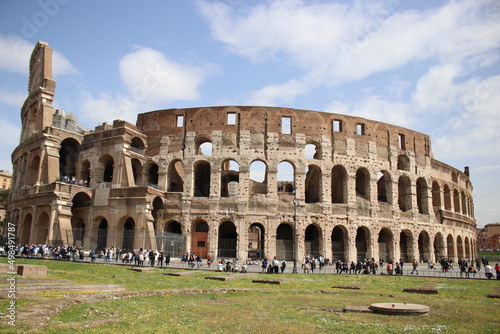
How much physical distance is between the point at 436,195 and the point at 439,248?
552 centimetres

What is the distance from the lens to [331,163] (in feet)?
118

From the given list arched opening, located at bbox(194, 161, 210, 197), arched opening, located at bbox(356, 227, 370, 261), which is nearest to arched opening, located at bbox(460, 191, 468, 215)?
arched opening, located at bbox(356, 227, 370, 261)

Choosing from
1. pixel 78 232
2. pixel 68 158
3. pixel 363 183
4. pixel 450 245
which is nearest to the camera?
pixel 78 232

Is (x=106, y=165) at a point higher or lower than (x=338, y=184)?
higher

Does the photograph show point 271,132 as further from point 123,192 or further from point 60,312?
point 60,312

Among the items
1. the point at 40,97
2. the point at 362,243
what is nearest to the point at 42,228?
the point at 40,97

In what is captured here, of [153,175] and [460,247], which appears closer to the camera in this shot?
[153,175]

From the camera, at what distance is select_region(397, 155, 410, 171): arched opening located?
40.2m

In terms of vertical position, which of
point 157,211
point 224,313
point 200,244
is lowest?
point 224,313

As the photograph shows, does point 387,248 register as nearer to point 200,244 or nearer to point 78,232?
point 200,244

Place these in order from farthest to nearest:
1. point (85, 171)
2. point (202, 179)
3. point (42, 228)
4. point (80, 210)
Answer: point (202, 179) < point (85, 171) < point (80, 210) < point (42, 228)

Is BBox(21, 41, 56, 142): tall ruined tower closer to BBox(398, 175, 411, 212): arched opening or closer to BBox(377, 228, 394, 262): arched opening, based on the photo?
BBox(377, 228, 394, 262): arched opening

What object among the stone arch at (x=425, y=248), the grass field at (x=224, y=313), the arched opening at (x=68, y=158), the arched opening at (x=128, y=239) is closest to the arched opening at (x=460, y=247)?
the stone arch at (x=425, y=248)

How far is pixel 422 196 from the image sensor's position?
4153 cm
